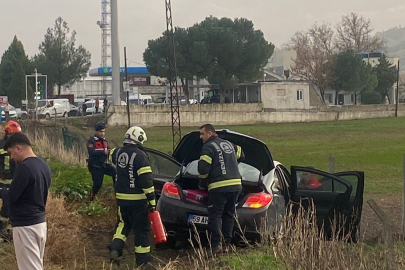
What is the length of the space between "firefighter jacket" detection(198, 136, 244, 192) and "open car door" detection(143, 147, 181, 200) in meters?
2.01

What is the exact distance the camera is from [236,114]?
55.3m

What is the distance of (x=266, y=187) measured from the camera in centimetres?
831

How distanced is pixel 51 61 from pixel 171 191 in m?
65.7

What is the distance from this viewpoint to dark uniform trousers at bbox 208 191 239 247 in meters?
7.83

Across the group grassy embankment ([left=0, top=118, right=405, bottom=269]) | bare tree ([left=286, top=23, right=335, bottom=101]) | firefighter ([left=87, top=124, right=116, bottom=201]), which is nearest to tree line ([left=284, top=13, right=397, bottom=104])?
bare tree ([left=286, top=23, right=335, bottom=101])

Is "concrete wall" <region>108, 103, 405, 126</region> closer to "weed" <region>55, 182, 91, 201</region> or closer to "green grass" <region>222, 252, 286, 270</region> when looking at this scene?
"weed" <region>55, 182, 91, 201</region>

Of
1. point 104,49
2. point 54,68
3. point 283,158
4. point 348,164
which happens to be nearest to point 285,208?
point 348,164

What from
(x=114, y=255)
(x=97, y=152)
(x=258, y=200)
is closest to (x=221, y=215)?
(x=258, y=200)

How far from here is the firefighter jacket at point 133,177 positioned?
7.47m

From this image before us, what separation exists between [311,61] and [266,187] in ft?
246

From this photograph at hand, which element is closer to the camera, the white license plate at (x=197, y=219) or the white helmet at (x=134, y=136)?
the white helmet at (x=134, y=136)

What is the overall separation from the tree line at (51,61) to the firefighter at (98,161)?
186 feet

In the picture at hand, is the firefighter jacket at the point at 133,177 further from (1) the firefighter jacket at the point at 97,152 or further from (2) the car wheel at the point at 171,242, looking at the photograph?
(1) the firefighter jacket at the point at 97,152

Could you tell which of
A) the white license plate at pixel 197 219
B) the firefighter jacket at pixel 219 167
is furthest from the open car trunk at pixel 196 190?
the firefighter jacket at pixel 219 167
